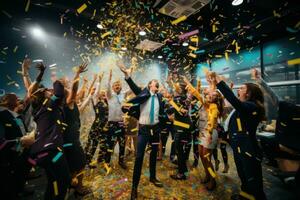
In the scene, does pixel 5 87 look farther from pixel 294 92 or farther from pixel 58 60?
pixel 294 92

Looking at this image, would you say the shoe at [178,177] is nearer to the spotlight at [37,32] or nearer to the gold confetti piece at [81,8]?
the gold confetti piece at [81,8]

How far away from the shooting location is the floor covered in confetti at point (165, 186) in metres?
2.93

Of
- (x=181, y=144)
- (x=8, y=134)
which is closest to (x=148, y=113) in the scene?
(x=181, y=144)

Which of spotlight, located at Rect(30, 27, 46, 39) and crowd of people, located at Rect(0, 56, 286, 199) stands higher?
spotlight, located at Rect(30, 27, 46, 39)

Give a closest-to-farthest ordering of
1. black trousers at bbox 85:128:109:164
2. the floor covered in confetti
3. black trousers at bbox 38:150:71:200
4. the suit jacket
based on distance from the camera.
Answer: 1. black trousers at bbox 38:150:71:200
2. the suit jacket
3. the floor covered in confetti
4. black trousers at bbox 85:128:109:164

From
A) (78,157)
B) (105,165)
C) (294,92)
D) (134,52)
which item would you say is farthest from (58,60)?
(294,92)

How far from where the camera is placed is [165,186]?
10.7ft

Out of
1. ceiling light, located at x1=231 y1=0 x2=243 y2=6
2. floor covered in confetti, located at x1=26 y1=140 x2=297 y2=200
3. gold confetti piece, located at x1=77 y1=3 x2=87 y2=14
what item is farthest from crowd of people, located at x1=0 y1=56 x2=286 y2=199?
gold confetti piece, located at x1=77 y1=3 x2=87 y2=14

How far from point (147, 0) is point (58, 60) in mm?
5228

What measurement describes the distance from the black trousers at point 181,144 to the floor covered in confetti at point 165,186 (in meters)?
0.31

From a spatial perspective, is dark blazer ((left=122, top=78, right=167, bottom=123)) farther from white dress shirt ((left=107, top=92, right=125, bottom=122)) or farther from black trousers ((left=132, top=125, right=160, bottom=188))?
white dress shirt ((left=107, top=92, right=125, bottom=122))

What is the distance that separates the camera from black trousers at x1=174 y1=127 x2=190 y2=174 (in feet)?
12.0

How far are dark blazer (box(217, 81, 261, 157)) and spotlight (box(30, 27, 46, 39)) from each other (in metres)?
6.52

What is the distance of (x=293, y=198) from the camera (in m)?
2.91
